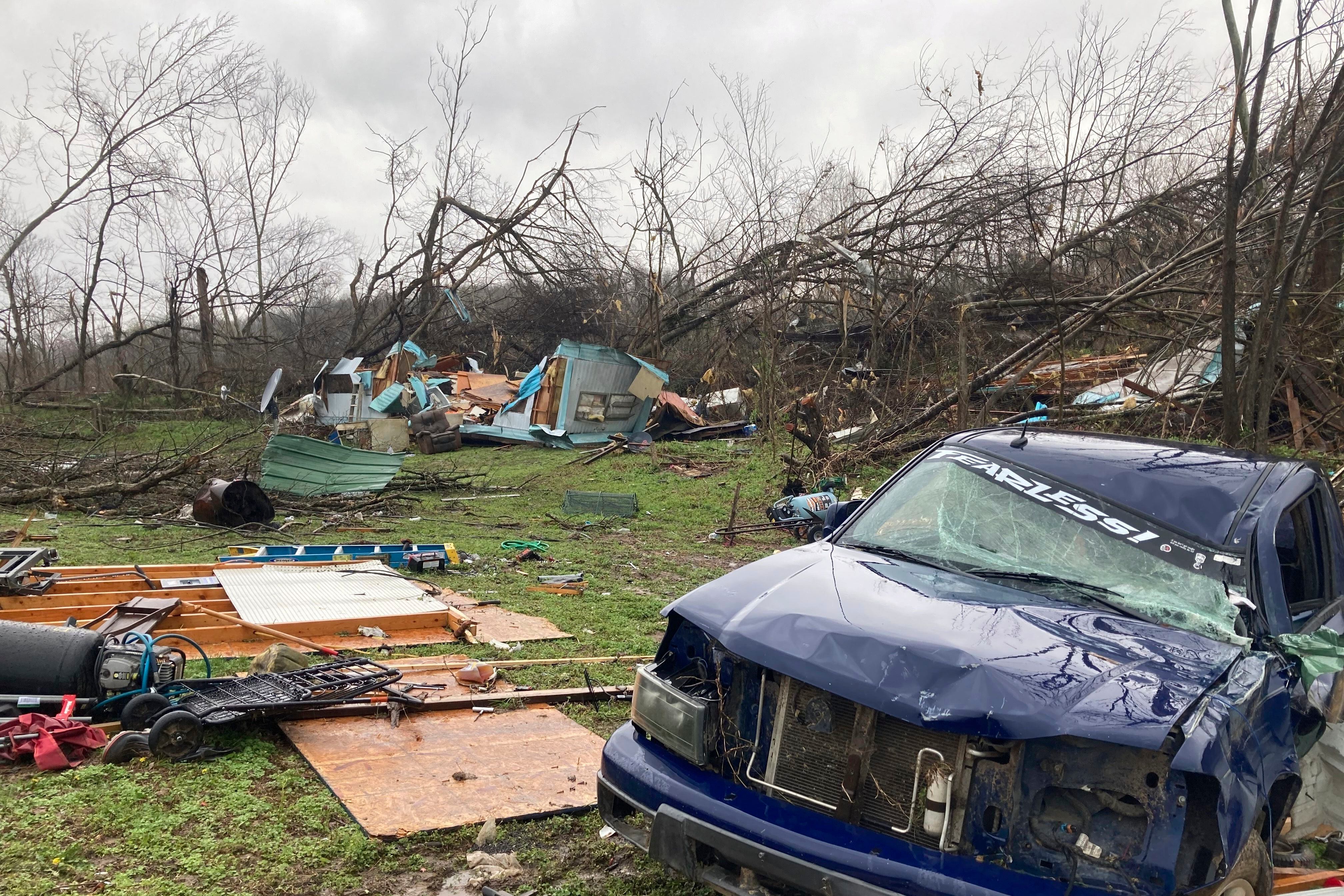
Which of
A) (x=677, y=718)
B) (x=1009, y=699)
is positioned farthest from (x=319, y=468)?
A: (x=1009, y=699)

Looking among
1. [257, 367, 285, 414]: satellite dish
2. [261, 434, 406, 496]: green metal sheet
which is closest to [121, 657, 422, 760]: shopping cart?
[261, 434, 406, 496]: green metal sheet

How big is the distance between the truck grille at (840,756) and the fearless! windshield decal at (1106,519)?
141 cm

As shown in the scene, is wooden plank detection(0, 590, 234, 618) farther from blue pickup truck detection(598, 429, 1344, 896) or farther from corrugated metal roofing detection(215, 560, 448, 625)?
blue pickup truck detection(598, 429, 1344, 896)

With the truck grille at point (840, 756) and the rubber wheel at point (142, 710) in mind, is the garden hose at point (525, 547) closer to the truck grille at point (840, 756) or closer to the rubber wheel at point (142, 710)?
the rubber wheel at point (142, 710)

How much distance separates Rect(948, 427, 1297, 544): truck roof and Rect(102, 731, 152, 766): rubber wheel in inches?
155

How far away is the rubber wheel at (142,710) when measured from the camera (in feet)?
12.7

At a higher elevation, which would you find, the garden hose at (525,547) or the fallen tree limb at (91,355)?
the fallen tree limb at (91,355)

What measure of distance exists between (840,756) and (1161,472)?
2045 mm

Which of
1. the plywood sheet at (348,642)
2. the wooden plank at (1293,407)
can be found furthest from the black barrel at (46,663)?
the wooden plank at (1293,407)

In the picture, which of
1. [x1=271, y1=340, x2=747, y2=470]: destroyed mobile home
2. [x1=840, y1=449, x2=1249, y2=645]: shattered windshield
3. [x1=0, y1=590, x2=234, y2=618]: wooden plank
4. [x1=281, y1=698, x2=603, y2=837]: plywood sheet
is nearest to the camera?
[x1=840, y1=449, x2=1249, y2=645]: shattered windshield

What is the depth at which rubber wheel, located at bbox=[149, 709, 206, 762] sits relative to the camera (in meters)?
3.75

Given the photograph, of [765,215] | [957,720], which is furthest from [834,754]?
[765,215]

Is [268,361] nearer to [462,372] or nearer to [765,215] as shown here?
[462,372]

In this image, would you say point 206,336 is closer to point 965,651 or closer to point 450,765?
point 450,765
